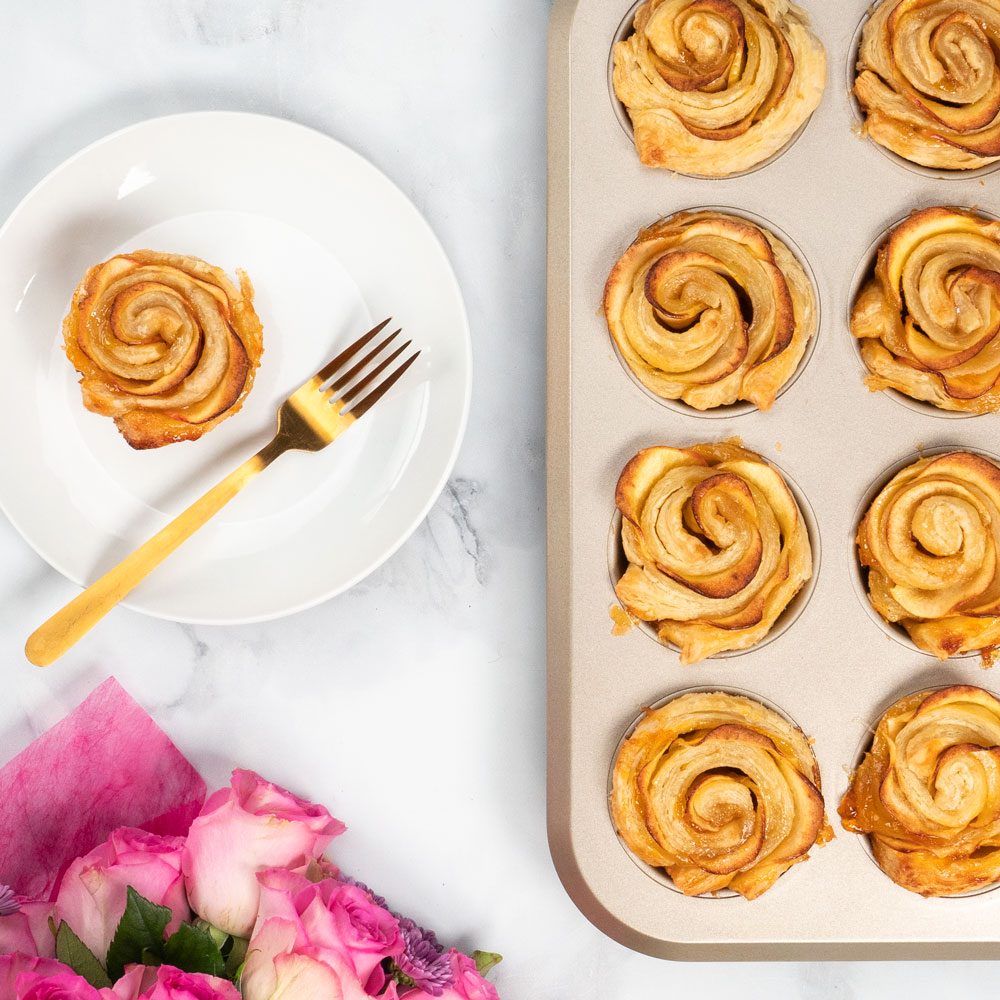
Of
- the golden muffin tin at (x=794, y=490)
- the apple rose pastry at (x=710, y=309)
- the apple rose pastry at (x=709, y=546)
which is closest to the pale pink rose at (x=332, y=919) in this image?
the golden muffin tin at (x=794, y=490)

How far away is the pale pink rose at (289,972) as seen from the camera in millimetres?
1704

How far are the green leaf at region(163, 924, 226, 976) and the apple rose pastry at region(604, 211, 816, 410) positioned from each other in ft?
4.45

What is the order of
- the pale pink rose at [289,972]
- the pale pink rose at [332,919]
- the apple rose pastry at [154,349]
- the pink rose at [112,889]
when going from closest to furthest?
the pale pink rose at [289,972], the pale pink rose at [332,919], the pink rose at [112,889], the apple rose pastry at [154,349]

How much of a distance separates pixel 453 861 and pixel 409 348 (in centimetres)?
119

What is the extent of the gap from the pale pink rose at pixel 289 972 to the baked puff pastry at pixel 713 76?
1628mm

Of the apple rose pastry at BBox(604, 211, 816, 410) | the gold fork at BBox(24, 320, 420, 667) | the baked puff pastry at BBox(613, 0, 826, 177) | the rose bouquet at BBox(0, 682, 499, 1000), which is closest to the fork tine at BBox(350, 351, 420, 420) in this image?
the gold fork at BBox(24, 320, 420, 667)

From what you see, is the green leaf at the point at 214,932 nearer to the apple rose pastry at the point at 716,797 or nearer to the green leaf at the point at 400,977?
the green leaf at the point at 400,977

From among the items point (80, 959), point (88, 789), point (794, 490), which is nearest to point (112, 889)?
point (80, 959)

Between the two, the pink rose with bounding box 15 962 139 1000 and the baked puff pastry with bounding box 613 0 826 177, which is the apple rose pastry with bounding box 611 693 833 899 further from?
the baked puff pastry with bounding box 613 0 826 177

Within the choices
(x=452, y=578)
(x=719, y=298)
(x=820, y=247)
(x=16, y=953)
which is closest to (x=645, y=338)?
(x=719, y=298)

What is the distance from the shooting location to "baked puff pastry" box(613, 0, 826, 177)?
78.2 inches

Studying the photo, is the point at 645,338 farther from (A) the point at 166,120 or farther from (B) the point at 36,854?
(B) the point at 36,854

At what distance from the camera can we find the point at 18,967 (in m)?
1.76

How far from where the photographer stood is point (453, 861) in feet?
7.62
